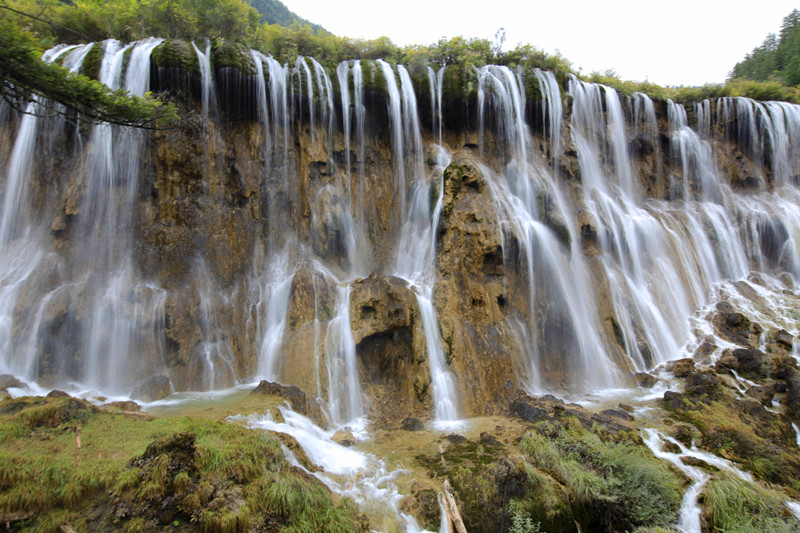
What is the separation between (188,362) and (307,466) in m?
6.25

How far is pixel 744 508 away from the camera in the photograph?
6.52 meters

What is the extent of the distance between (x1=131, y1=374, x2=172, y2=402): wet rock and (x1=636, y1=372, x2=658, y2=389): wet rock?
46.2ft

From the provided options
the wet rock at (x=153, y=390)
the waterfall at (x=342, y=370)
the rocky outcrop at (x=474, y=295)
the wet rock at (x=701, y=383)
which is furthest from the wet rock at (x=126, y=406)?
the wet rock at (x=701, y=383)

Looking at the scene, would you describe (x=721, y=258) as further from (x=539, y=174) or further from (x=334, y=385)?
(x=334, y=385)

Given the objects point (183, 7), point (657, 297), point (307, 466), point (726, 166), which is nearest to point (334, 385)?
point (307, 466)

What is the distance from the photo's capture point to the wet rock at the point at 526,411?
9945mm

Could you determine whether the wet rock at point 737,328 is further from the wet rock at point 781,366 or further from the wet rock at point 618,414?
the wet rock at point 618,414

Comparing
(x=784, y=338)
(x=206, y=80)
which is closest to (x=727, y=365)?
(x=784, y=338)

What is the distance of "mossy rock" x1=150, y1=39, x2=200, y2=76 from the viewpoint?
1297 centimetres

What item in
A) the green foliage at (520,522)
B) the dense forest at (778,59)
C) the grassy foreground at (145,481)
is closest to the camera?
the grassy foreground at (145,481)

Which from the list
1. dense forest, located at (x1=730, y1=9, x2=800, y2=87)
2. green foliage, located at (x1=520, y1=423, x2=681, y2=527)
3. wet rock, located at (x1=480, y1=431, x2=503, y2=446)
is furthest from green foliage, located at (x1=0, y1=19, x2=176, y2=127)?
dense forest, located at (x1=730, y1=9, x2=800, y2=87)

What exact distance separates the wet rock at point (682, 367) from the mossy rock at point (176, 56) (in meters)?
18.9

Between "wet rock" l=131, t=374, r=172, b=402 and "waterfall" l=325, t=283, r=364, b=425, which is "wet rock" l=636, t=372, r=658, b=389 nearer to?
"waterfall" l=325, t=283, r=364, b=425

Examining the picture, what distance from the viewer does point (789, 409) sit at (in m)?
10.7
